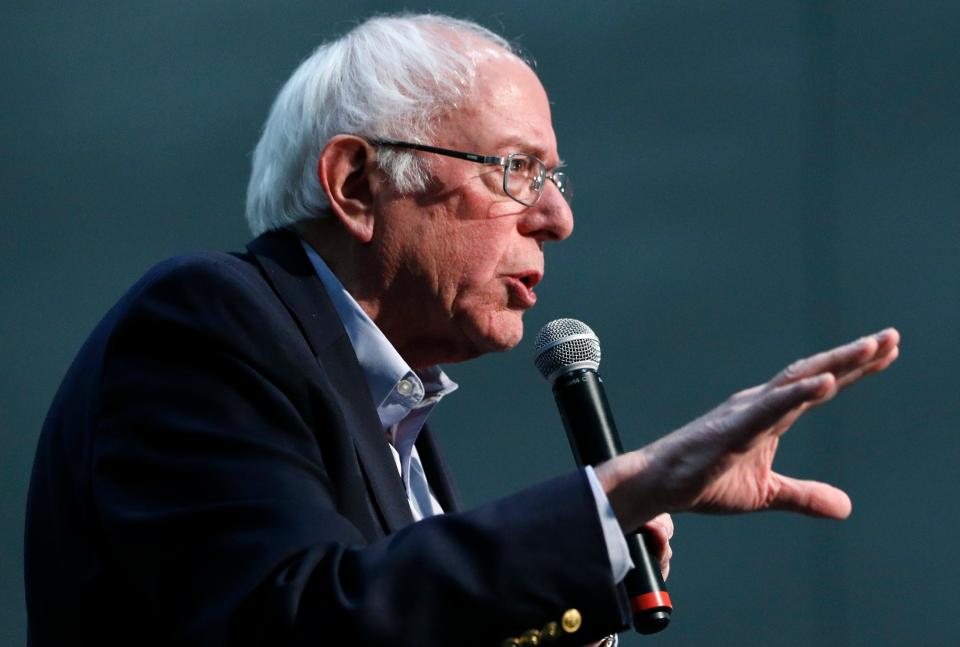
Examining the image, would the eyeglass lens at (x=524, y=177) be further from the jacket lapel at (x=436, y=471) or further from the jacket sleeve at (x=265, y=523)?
the jacket sleeve at (x=265, y=523)

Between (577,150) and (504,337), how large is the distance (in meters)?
1.38

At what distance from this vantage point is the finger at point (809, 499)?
5.11 feet

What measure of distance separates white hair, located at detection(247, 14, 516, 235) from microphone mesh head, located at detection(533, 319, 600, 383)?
356 mm

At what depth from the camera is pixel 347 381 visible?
1800mm

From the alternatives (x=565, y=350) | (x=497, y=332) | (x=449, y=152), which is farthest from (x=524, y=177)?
(x=565, y=350)

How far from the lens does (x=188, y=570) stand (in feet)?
4.76

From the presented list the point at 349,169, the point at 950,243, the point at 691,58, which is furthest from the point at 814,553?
the point at 349,169

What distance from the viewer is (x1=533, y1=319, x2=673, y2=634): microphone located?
5.54 feet

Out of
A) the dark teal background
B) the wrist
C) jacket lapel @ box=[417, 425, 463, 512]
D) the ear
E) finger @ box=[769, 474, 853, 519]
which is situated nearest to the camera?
the wrist

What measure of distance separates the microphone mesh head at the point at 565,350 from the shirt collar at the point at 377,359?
21cm

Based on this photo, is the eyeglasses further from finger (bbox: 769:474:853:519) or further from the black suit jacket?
finger (bbox: 769:474:853:519)

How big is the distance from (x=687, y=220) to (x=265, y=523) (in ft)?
7.31

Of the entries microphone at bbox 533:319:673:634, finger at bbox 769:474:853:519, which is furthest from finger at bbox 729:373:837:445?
microphone at bbox 533:319:673:634

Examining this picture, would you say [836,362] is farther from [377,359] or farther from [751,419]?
[377,359]
